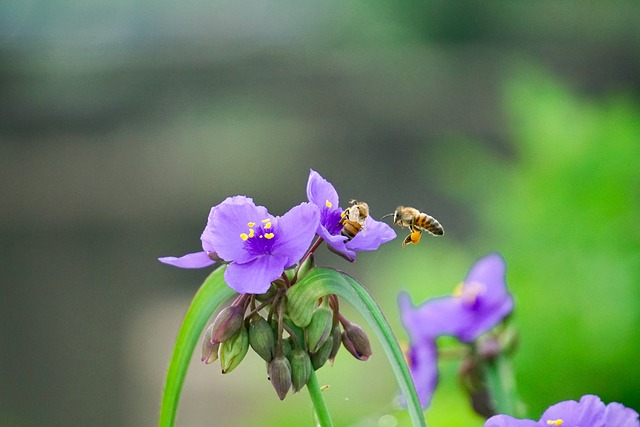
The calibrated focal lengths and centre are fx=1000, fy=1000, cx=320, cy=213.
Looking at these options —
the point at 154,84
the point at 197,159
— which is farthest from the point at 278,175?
the point at 154,84

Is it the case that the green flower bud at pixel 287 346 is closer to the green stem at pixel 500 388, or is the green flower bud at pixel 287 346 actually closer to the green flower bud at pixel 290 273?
the green flower bud at pixel 290 273

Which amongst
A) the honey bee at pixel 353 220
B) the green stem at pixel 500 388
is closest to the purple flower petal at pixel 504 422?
the honey bee at pixel 353 220

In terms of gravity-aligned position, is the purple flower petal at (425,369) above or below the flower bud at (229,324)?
above

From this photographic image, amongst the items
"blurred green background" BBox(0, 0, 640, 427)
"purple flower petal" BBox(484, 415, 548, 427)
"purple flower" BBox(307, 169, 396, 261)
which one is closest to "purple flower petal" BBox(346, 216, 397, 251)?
"purple flower" BBox(307, 169, 396, 261)

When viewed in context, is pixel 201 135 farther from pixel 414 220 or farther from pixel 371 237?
pixel 371 237

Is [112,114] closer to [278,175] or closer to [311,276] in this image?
[278,175]

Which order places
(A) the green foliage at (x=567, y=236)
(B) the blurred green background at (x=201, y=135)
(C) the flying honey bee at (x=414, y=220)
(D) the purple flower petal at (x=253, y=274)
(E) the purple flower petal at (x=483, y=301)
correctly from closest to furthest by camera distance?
(D) the purple flower petal at (x=253, y=274) → (C) the flying honey bee at (x=414, y=220) → (E) the purple flower petal at (x=483, y=301) → (A) the green foliage at (x=567, y=236) → (B) the blurred green background at (x=201, y=135)

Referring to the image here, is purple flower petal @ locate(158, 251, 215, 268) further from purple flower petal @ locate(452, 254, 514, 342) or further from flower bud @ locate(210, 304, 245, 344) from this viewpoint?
purple flower petal @ locate(452, 254, 514, 342)
